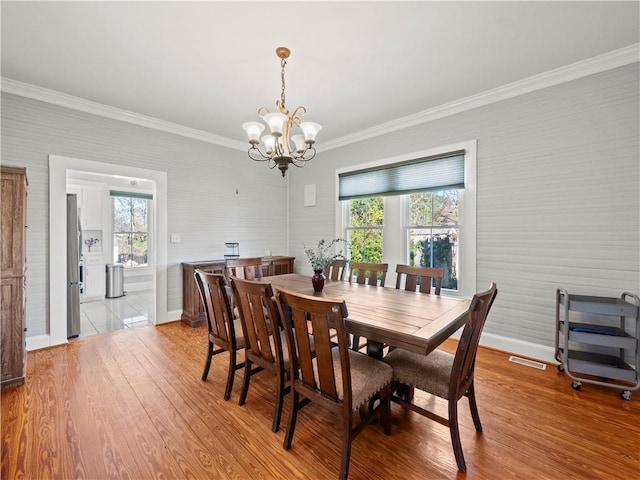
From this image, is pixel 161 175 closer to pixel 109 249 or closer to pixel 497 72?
pixel 109 249

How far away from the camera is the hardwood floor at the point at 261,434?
1568mm

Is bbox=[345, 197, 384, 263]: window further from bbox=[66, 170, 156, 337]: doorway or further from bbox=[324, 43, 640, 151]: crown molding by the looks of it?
bbox=[66, 170, 156, 337]: doorway

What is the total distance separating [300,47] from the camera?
2.33 metres

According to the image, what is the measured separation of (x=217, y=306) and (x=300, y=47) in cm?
223

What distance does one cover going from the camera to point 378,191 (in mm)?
4145

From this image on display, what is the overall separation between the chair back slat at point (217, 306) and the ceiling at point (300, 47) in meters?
1.88

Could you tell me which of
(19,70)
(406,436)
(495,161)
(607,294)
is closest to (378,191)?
(495,161)

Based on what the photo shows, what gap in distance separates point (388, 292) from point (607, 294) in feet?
6.46

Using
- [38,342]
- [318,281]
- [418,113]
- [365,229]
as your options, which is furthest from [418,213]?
[38,342]

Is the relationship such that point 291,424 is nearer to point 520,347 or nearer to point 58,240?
point 520,347

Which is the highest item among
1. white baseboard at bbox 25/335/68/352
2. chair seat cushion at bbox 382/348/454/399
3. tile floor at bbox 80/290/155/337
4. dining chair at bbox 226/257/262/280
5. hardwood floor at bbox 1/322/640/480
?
dining chair at bbox 226/257/262/280

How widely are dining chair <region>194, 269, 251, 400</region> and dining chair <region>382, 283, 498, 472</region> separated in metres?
1.18

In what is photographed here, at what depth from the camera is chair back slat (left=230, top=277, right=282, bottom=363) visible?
1731 mm

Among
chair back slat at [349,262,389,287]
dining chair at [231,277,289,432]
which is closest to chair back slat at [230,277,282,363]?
dining chair at [231,277,289,432]
